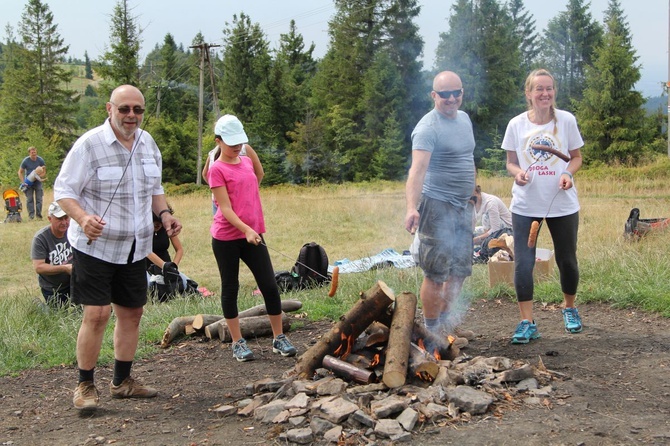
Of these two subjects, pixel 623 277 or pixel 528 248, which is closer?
pixel 528 248

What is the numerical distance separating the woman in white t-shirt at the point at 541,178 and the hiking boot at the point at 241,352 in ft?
6.11

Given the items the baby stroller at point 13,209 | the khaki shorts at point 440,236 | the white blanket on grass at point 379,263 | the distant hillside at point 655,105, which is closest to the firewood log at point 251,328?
the khaki shorts at point 440,236

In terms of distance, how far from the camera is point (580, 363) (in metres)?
4.21

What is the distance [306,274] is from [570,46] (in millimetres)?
43409

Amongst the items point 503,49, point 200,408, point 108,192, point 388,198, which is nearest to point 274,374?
point 200,408

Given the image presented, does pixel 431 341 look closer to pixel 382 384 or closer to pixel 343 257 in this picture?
pixel 382 384

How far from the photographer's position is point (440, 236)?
4410 millimetres

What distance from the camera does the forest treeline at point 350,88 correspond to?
14055mm

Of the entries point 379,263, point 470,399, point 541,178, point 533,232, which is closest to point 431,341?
point 470,399

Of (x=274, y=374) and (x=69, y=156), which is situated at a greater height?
(x=69, y=156)

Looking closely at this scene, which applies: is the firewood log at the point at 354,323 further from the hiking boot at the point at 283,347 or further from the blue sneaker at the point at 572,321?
the blue sneaker at the point at 572,321

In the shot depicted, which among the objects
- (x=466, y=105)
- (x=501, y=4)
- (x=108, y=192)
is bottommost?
(x=108, y=192)

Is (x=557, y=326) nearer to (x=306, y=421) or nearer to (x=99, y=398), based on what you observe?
(x=306, y=421)

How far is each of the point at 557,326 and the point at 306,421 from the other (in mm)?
2572
